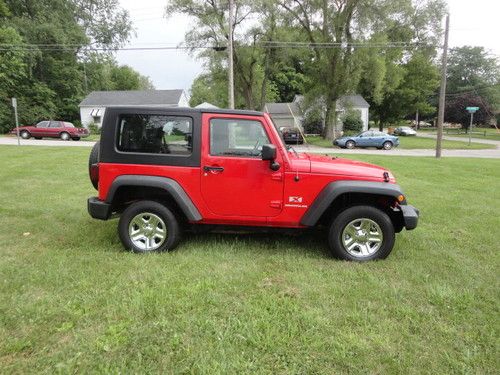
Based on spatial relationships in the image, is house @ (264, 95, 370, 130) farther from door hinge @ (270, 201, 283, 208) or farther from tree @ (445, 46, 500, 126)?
door hinge @ (270, 201, 283, 208)

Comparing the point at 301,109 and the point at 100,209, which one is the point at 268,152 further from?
the point at 301,109

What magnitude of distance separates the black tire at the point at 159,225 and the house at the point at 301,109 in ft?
101

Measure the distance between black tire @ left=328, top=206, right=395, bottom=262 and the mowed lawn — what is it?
0.54 feet

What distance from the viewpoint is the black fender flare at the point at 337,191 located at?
4402 mm

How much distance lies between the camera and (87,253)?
15.4ft

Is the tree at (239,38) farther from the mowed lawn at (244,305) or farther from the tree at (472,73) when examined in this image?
the tree at (472,73)

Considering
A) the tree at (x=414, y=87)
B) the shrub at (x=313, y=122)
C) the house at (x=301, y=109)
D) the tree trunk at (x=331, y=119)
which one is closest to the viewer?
the tree trunk at (x=331, y=119)

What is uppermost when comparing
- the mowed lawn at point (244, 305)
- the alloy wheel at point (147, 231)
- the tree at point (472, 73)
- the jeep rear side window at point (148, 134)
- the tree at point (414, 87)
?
the tree at point (472, 73)

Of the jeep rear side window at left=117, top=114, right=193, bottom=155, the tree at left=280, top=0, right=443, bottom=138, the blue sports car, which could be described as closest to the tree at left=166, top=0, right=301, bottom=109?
the tree at left=280, top=0, right=443, bottom=138

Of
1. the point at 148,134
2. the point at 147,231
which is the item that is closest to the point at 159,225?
the point at 147,231

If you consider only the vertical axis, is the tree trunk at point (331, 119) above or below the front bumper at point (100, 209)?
above

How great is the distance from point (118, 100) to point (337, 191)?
44.9 m

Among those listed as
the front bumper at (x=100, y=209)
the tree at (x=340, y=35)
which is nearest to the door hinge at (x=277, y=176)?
the front bumper at (x=100, y=209)

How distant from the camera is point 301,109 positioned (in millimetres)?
36281
